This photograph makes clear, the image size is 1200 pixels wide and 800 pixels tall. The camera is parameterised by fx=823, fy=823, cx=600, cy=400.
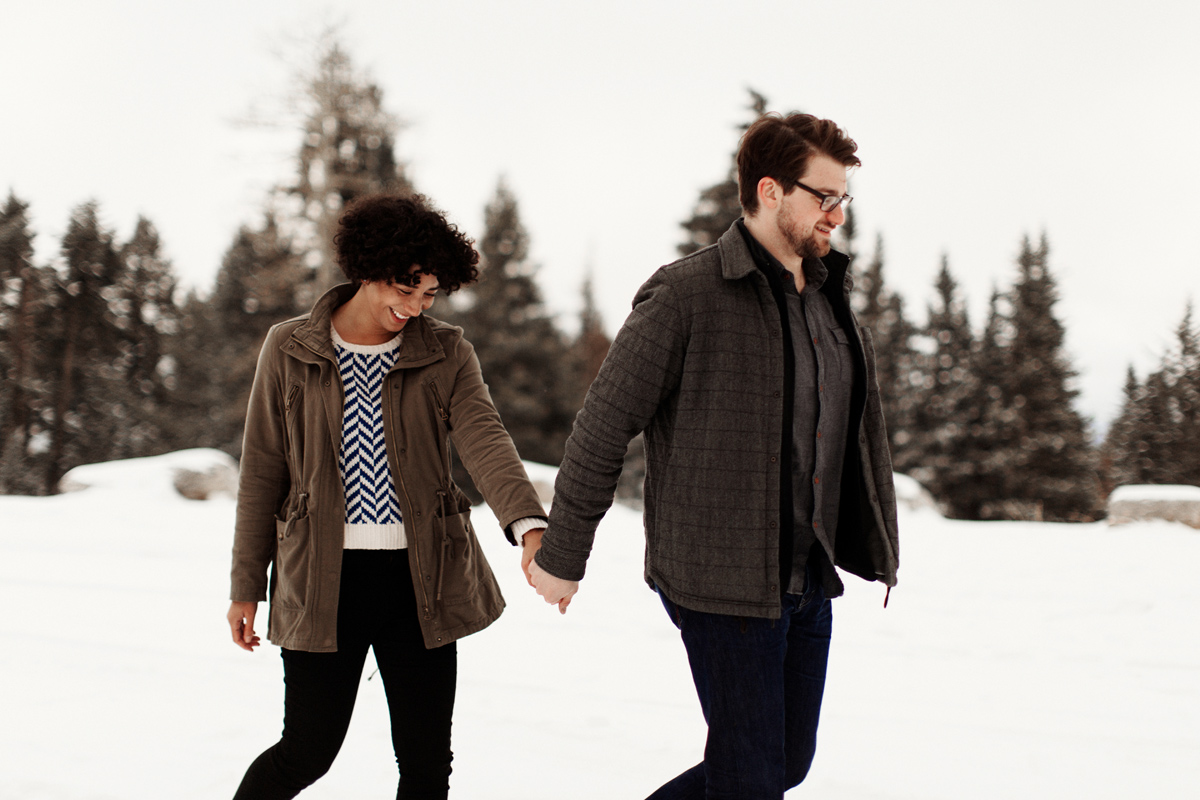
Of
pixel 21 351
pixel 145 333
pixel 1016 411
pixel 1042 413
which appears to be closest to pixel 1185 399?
pixel 1042 413

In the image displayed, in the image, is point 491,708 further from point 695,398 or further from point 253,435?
point 695,398

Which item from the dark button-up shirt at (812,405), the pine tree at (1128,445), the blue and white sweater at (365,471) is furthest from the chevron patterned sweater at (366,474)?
the pine tree at (1128,445)

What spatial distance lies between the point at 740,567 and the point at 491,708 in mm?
2528

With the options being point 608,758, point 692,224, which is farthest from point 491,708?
point 692,224

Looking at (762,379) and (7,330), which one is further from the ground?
(7,330)

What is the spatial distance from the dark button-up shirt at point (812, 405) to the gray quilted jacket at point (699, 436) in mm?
73

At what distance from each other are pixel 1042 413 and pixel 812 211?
96.3 ft

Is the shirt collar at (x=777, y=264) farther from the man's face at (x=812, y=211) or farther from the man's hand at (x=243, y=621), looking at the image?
the man's hand at (x=243, y=621)

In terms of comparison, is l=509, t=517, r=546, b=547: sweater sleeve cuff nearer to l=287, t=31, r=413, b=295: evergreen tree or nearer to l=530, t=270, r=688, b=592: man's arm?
l=530, t=270, r=688, b=592: man's arm

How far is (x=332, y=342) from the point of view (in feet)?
6.93

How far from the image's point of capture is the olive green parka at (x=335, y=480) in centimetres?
202

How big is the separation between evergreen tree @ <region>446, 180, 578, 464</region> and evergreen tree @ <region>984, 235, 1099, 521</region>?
1466 centimetres

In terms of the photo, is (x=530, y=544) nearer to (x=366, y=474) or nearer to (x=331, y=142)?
(x=366, y=474)

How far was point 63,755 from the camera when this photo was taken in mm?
3383
